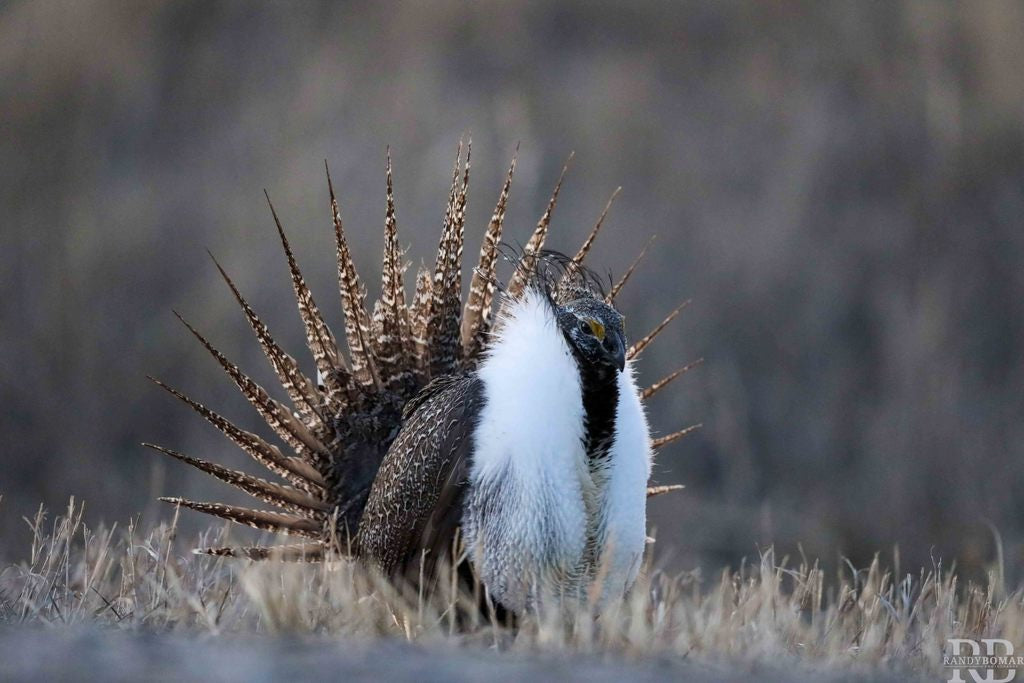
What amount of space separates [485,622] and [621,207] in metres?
5.19

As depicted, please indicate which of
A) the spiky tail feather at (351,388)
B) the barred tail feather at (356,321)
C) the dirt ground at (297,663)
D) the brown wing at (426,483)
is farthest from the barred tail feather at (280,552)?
the dirt ground at (297,663)

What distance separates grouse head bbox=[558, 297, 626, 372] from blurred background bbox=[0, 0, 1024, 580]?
368 cm

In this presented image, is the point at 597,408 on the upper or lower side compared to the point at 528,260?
lower

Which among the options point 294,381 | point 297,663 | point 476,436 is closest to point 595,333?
point 476,436

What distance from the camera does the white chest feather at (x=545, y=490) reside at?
→ 9.38 ft

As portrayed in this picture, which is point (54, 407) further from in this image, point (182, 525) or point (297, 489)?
point (297, 489)

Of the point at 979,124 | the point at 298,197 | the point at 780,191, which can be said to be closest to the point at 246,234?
the point at 298,197

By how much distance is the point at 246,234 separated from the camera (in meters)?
7.83

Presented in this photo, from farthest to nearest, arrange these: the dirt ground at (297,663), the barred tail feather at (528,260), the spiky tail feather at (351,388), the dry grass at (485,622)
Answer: the spiky tail feather at (351,388)
the barred tail feather at (528,260)
the dry grass at (485,622)
the dirt ground at (297,663)

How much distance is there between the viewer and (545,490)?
286 cm

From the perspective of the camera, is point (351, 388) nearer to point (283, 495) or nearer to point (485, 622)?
point (283, 495)

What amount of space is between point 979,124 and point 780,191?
1237 millimetres

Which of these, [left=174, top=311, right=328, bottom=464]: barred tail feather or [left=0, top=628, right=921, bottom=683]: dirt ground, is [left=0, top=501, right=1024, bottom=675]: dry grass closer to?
[left=0, top=628, right=921, bottom=683]: dirt ground

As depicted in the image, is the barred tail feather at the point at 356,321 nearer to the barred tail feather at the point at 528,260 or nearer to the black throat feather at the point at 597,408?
the barred tail feather at the point at 528,260
